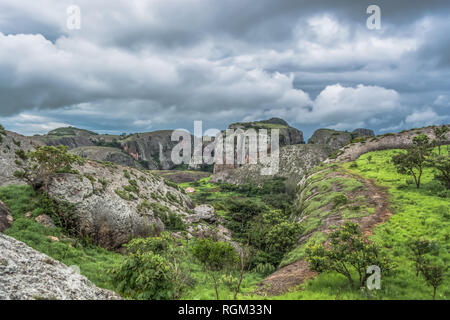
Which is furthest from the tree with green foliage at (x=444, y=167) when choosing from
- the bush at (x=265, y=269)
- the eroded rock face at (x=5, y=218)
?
the eroded rock face at (x=5, y=218)

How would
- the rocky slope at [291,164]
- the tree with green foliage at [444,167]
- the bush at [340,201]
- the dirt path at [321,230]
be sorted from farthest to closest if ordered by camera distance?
the rocky slope at [291,164], the bush at [340,201], the tree with green foliage at [444,167], the dirt path at [321,230]

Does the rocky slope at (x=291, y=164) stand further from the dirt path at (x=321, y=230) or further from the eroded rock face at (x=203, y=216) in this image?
the dirt path at (x=321, y=230)

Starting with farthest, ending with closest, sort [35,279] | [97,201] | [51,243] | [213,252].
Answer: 1. [97,201]
2. [51,243]
3. [213,252]
4. [35,279]

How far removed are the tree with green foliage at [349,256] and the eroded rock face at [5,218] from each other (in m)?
Result: 20.6

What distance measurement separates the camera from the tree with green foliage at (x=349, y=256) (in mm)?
12680

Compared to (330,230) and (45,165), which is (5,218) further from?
(330,230)

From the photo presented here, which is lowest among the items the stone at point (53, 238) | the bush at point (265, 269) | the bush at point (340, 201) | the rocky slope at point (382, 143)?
the bush at point (265, 269)

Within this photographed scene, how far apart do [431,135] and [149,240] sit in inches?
2584

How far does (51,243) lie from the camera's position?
15383 mm

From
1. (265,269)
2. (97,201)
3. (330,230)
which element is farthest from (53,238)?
(330,230)

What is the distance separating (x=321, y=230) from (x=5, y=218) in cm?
2817

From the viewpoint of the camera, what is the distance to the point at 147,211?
92.1 ft
